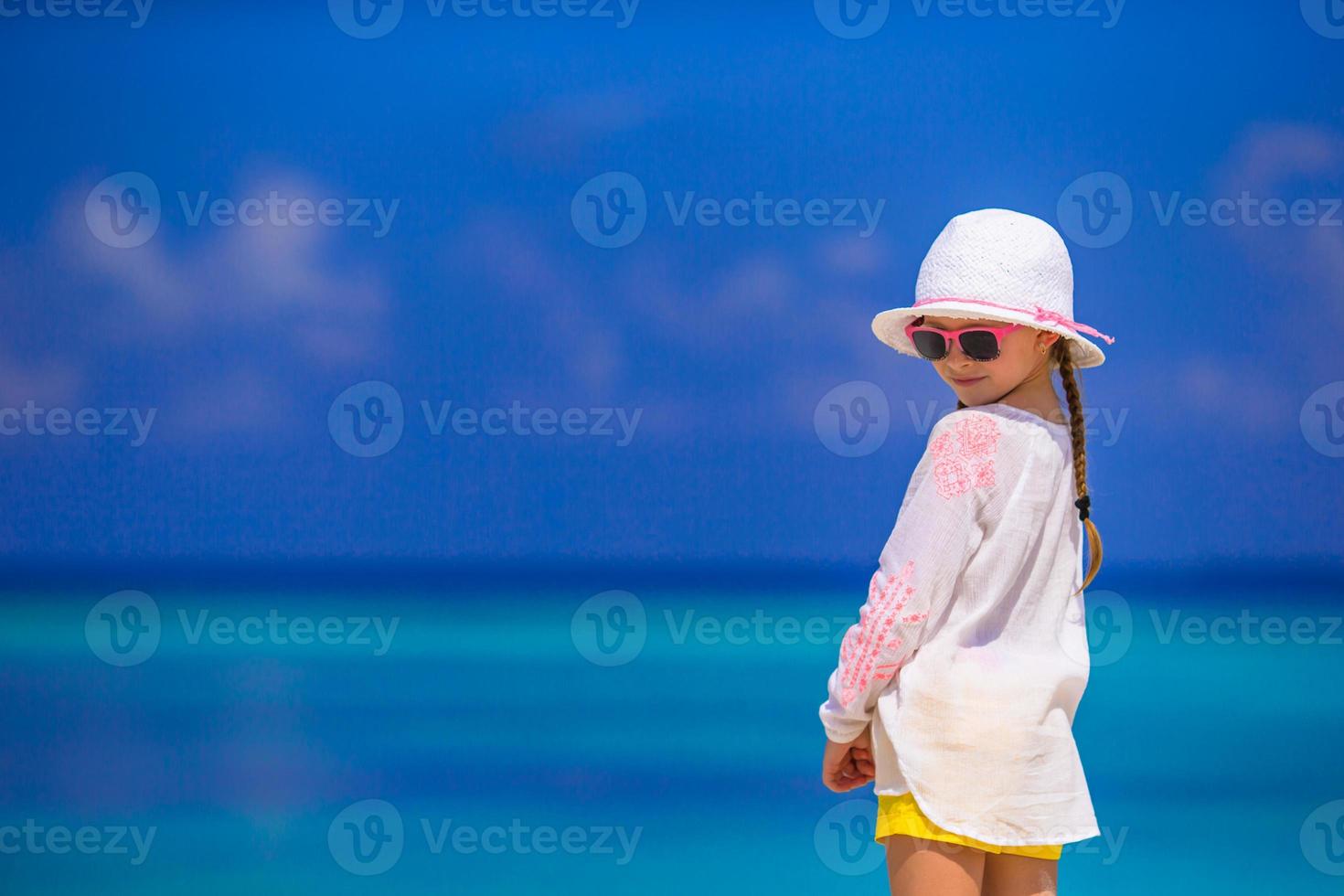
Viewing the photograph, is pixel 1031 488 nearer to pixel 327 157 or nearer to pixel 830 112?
pixel 830 112

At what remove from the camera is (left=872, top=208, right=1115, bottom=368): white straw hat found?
4.99 feet

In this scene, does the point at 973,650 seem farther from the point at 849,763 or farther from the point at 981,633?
the point at 849,763

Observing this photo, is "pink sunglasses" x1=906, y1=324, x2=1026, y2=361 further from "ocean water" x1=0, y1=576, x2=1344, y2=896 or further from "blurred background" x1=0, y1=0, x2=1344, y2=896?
"blurred background" x1=0, y1=0, x2=1344, y2=896

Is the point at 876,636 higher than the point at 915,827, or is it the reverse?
the point at 876,636

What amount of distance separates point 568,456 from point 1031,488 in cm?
522

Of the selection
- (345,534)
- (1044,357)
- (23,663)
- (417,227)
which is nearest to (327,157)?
(417,227)

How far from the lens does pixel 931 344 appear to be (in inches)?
62.4

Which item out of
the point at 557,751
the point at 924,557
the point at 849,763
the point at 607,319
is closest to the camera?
the point at 924,557

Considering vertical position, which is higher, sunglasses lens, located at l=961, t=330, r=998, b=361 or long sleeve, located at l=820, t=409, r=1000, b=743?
sunglasses lens, located at l=961, t=330, r=998, b=361

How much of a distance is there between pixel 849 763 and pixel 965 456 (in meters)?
0.34

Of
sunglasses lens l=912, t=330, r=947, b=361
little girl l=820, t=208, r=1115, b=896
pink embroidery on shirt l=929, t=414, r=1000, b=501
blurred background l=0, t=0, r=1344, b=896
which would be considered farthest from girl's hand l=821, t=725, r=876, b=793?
blurred background l=0, t=0, r=1344, b=896

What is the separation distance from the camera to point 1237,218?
241 inches

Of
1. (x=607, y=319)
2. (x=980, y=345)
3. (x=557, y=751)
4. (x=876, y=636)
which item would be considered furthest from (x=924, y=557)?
(x=607, y=319)

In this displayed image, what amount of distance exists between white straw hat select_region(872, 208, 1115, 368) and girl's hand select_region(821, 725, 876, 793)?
1.42 ft
